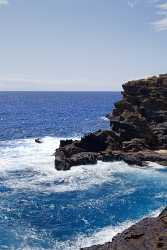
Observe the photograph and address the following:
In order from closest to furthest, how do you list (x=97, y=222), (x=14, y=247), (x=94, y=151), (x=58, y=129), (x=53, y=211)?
(x=14, y=247) < (x=97, y=222) < (x=53, y=211) < (x=94, y=151) < (x=58, y=129)

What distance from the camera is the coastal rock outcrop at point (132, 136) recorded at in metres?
74.6

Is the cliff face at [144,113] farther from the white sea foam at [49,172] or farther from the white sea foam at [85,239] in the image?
the white sea foam at [85,239]

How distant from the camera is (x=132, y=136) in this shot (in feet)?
282

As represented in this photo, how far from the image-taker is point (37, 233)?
1694 inches

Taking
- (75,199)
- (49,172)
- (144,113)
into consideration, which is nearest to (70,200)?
(75,199)

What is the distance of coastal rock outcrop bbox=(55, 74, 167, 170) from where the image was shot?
7462 centimetres

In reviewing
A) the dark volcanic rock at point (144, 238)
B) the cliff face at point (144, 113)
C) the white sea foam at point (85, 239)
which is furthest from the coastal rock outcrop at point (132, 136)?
the dark volcanic rock at point (144, 238)

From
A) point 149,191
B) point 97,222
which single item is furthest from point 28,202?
point 149,191

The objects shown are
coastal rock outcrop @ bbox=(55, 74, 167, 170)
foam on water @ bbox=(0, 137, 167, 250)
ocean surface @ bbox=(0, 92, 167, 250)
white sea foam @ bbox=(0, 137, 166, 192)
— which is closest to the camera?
ocean surface @ bbox=(0, 92, 167, 250)

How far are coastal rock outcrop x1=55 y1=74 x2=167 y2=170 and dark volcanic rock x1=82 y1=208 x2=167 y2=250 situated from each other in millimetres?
41383

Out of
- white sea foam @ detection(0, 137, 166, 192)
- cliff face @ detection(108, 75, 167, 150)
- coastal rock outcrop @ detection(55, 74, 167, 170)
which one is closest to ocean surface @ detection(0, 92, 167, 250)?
white sea foam @ detection(0, 137, 166, 192)

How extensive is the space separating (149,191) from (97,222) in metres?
13.6

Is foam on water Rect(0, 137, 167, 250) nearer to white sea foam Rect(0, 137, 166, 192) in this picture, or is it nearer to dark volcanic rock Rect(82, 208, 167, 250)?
white sea foam Rect(0, 137, 166, 192)

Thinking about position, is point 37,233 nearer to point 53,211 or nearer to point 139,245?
point 53,211
